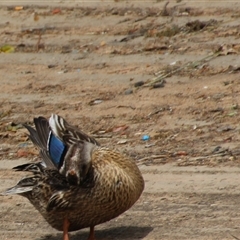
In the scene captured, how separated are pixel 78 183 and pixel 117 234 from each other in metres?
0.66

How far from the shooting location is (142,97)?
10.8 meters

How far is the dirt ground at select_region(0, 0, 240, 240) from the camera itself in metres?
7.68

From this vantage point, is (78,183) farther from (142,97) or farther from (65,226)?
(142,97)

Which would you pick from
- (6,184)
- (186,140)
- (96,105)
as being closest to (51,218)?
(6,184)

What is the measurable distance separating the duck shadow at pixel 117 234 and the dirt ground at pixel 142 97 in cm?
1

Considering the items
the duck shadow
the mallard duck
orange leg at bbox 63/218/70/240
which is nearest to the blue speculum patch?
the mallard duck

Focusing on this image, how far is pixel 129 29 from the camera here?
12.7 m

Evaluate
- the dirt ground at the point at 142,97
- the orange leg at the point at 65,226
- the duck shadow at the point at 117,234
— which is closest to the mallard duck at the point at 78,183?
the orange leg at the point at 65,226

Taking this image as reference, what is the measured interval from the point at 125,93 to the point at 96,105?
361mm

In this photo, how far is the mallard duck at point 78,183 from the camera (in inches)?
272

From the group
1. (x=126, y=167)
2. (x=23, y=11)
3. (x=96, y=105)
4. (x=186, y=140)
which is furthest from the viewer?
(x=23, y=11)

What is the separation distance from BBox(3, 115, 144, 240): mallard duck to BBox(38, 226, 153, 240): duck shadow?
20cm

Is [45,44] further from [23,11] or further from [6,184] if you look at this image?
[6,184]

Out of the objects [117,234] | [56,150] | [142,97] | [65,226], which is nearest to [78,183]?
[56,150]
